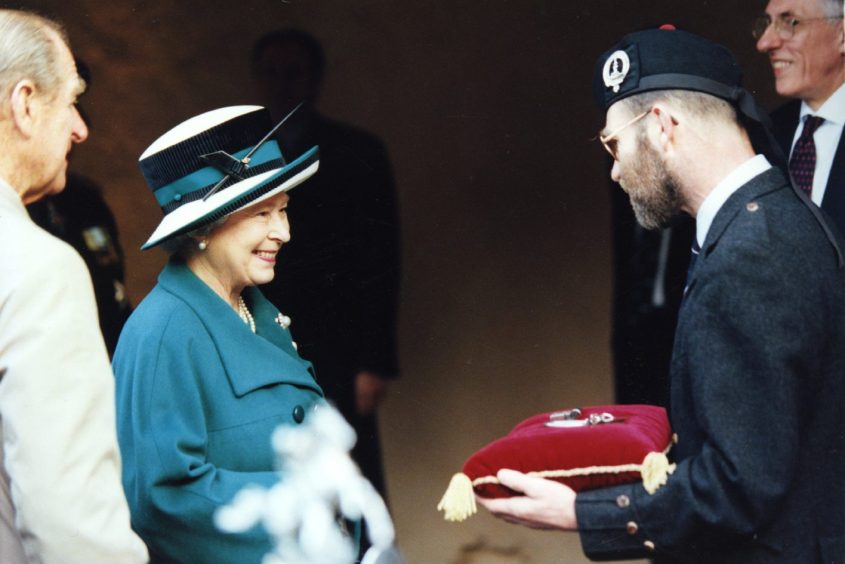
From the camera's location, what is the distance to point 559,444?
7.92ft

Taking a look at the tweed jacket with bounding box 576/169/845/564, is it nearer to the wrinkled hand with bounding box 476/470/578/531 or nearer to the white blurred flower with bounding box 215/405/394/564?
the wrinkled hand with bounding box 476/470/578/531

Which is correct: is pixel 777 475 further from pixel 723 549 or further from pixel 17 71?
pixel 17 71

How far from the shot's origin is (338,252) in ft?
13.2

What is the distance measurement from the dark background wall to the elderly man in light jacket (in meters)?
1.83

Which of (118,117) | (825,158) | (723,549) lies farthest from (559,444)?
(118,117)

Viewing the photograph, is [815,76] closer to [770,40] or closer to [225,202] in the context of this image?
[770,40]

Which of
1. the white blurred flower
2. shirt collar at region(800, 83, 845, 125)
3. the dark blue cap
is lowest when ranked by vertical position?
the white blurred flower

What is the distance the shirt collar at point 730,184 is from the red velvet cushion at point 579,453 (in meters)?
0.45

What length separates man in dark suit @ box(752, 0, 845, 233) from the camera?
2865 mm

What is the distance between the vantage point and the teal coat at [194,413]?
2.34m

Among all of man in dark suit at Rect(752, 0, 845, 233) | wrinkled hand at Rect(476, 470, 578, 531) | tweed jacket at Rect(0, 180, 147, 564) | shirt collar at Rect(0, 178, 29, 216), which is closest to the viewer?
tweed jacket at Rect(0, 180, 147, 564)

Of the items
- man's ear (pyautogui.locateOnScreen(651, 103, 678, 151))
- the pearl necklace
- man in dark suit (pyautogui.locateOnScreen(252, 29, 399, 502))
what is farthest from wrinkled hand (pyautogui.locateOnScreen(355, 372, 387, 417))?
man's ear (pyautogui.locateOnScreen(651, 103, 678, 151))

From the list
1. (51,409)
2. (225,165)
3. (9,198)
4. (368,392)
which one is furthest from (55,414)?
(368,392)

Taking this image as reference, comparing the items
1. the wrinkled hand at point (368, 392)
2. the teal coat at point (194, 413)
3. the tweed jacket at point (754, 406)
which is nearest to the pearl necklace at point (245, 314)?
the teal coat at point (194, 413)
